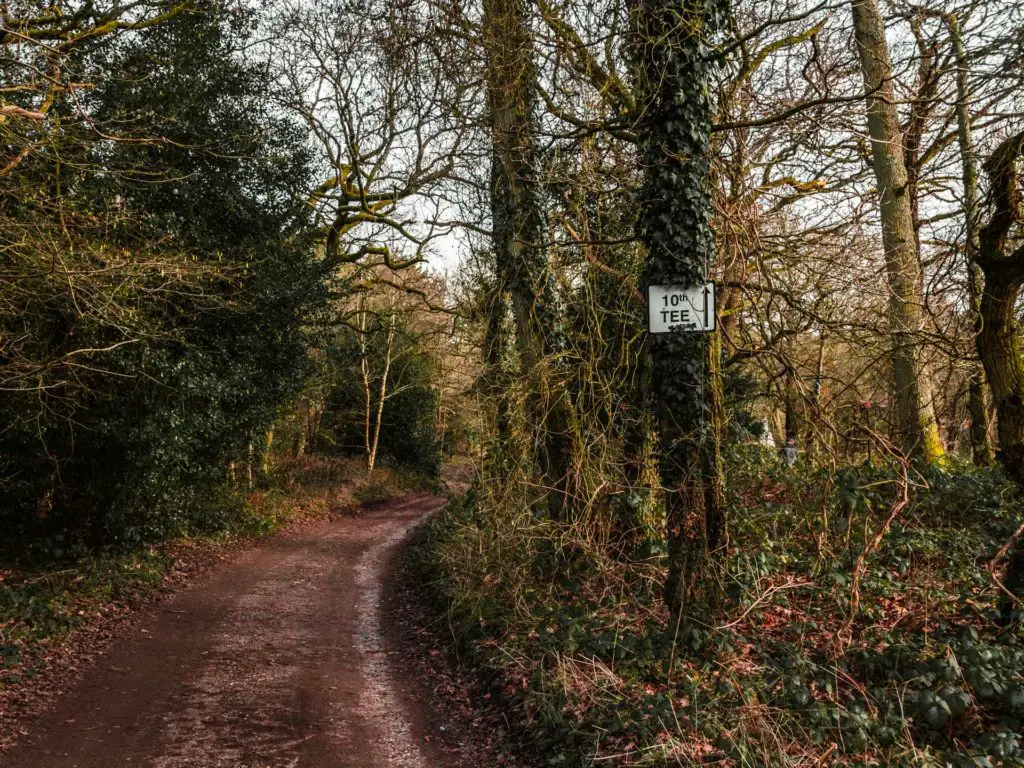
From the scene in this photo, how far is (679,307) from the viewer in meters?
5.29

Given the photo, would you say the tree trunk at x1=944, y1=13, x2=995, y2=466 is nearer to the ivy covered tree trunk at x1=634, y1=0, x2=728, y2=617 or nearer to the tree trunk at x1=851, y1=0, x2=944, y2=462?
the tree trunk at x1=851, y1=0, x2=944, y2=462

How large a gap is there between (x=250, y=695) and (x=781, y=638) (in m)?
4.95

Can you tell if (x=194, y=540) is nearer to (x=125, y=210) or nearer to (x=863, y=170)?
(x=125, y=210)

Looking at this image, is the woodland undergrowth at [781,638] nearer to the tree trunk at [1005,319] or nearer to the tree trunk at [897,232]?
the tree trunk at [1005,319]

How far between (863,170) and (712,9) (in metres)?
7.23

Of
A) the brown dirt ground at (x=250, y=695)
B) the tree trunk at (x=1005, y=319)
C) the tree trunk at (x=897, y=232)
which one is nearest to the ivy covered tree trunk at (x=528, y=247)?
the brown dirt ground at (x=250, y=695)

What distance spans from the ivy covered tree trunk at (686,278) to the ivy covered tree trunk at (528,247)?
7.53 ft

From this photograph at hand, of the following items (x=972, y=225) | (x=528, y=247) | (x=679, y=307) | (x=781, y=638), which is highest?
(x=528, y=247)

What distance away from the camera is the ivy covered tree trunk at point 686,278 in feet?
17.3

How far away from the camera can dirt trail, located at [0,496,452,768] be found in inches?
203

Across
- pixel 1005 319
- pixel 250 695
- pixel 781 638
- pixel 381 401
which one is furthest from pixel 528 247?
pixel 381 401

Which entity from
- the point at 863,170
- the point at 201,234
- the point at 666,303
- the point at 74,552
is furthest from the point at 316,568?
the point at 863,170

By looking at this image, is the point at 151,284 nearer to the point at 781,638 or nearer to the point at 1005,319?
the point at 781,638

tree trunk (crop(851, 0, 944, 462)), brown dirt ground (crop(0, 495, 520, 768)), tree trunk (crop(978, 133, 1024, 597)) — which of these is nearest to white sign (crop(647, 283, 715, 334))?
tree trunk (crop(978, 133, 1024, 597))
